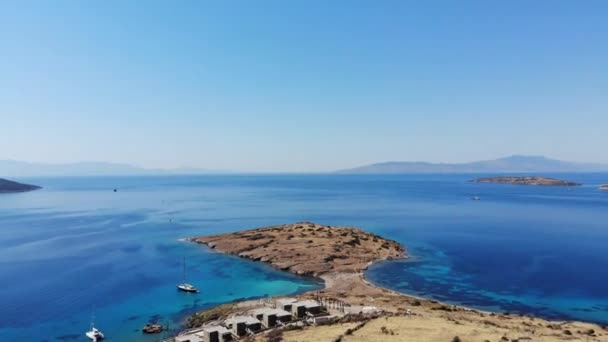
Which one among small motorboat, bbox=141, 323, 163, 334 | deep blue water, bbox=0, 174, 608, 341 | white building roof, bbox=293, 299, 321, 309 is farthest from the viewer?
deep blue water, bbox=0, 174, 608, 341

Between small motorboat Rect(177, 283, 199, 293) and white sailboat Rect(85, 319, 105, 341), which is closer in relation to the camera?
white sailboat Rect(85, 319, 105, 341)

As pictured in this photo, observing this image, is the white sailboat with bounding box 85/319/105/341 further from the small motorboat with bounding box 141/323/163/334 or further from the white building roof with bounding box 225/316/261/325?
the white building roof with bounding box 225/316/261/325

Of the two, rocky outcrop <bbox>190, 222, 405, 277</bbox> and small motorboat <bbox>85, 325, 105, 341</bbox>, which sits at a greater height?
rocky outcrop <bbox>190, 222, 405, 277</bbox>

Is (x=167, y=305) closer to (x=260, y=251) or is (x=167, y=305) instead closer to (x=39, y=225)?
(x=260, y=251)

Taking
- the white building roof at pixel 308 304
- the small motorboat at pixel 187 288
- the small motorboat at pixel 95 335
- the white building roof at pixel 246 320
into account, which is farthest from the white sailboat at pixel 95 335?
the white building roof at pixel 308 304

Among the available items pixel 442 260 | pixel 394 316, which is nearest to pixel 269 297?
pixel 394 316

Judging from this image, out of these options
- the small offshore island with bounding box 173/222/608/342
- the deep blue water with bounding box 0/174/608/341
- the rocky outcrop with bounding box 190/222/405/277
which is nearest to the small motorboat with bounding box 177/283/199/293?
the deep blue water with bounding box 0/174/608/341

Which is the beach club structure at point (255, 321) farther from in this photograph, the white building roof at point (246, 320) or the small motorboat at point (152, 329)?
the small motorboat at point (152, 329)

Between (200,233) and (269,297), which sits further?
(200,233)
